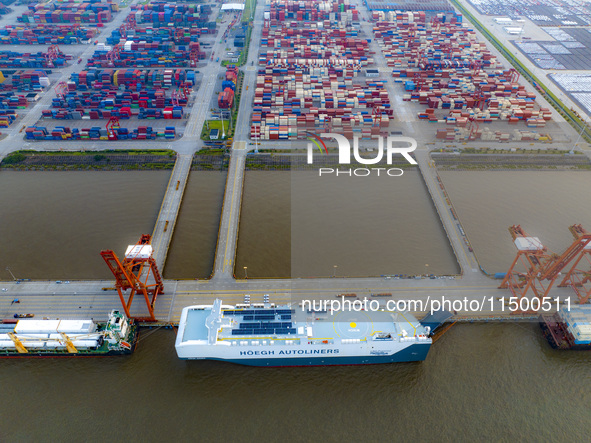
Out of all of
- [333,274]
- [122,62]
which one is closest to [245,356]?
[333,274]

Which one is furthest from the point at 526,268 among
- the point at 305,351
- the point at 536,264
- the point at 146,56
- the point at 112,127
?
the point at 146,56

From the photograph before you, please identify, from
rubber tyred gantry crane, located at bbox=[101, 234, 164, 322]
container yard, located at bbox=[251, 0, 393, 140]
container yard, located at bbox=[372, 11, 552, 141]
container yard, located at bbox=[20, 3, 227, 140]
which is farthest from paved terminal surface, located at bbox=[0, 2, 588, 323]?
container yard, located at bbox=[372, 11, 552, 141]

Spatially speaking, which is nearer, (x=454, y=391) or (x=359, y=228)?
(x=454, y=391)

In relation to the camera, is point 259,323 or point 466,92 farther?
point 466,92

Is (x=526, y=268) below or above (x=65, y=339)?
above

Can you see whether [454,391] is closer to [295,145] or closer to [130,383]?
[130,383]

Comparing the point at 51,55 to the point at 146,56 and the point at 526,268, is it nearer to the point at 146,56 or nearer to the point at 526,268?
the point at 146,56

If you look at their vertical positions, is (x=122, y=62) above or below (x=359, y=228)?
above
